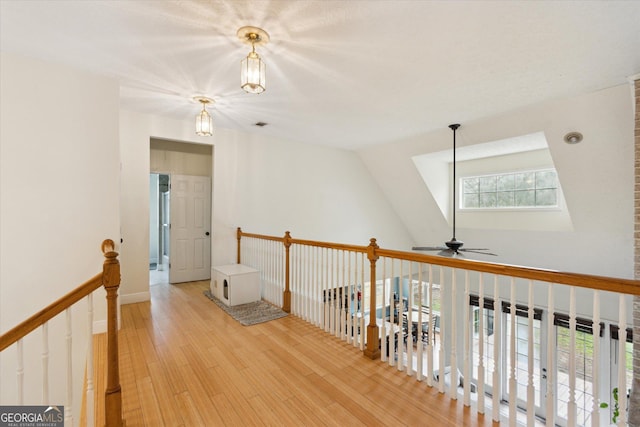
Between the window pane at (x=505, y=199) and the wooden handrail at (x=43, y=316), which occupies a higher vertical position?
the window pane at (x=505, y=199)

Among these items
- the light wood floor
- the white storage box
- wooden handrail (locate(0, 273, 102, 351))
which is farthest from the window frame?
wooden handrail (locate(0, 273, 102, 351))

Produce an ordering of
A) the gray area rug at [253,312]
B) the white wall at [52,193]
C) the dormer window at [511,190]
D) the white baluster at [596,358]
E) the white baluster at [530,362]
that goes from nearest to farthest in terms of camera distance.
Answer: the white baluster at [596,358], the white baluster at [530,362], the white wall at [52,193], the gray area rug at [253,312], the dormer window at [511,190]

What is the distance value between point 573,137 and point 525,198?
1.60 meters

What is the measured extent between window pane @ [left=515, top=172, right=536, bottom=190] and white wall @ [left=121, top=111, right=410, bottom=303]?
2722 mm

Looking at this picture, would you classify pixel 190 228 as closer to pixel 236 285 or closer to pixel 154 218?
pixel 236 285

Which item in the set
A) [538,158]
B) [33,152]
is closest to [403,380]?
[33,152]

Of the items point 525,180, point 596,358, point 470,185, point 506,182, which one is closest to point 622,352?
point 596,358

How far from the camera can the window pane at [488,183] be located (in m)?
5.44

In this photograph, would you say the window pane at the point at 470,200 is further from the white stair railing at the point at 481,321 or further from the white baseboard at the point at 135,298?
the white baseboard at the point at 135,298

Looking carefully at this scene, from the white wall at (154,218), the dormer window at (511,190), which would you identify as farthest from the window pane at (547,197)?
the white wall at (154,218)

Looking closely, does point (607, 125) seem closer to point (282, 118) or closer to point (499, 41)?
point (499, 41)

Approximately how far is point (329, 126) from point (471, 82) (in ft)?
7.17

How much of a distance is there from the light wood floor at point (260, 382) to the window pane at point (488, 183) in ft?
14.1

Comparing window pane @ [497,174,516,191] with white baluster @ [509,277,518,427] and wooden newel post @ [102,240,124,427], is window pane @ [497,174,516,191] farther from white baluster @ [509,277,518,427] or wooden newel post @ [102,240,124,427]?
wooden newel post @ [102,240,124,427]
